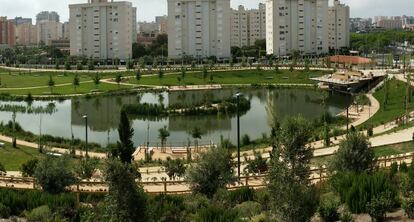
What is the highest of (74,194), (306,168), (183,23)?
(183,23)

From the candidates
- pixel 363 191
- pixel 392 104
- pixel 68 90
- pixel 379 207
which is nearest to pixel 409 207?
pixel 379 207

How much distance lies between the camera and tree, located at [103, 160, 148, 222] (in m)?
9.88

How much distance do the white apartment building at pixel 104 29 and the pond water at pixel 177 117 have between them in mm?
35229

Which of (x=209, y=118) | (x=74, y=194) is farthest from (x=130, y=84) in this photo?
(x=74, y=194)

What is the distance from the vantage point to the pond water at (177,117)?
31.6 metres

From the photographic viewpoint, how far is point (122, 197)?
9.89 metres

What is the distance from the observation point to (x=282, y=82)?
5647 centimetres

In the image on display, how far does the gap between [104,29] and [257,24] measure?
28.7 m

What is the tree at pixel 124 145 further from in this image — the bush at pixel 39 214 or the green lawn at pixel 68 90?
the green lawn at pixel 68 90

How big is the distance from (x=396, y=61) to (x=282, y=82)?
18.3 meters

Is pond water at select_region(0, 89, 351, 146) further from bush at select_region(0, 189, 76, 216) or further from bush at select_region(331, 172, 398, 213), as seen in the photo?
bush at select_region(331, 172, 398, 213)

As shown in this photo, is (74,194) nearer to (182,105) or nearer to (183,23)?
(182,105)

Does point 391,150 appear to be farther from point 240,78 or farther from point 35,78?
point 35,78

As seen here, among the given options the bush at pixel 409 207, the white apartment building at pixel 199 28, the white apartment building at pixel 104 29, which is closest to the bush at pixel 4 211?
the bush at pixel 409 207
